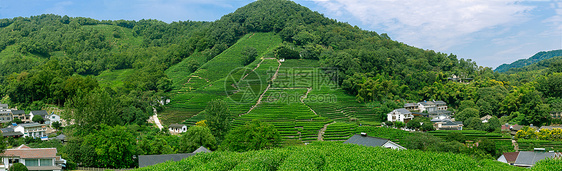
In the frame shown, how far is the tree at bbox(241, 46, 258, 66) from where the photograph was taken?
275 feet

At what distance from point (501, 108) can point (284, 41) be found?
4846cm

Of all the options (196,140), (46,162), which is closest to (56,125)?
(46,162)

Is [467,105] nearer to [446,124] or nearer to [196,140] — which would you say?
[446,124]

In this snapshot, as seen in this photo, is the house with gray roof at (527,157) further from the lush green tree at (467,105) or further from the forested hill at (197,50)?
the lush green tree at (467,105)

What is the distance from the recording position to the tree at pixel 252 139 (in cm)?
3503

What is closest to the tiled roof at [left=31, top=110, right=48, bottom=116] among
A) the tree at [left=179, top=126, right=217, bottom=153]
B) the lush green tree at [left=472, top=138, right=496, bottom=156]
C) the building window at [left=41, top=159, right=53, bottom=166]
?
the building window at [left=41, top=159, right=53, bottom=166]

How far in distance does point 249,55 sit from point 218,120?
43.0 m

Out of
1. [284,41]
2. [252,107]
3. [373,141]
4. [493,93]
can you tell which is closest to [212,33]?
[284,41]

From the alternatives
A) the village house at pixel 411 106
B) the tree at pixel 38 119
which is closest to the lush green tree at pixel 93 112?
the tree at pixel 38 119

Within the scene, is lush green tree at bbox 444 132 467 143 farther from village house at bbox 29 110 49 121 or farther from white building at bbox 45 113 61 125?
village house at bbox 29 110 49 121

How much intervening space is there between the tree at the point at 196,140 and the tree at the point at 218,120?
15.2ft

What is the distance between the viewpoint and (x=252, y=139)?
3531 cm

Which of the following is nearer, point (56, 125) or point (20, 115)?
point (56, 125)

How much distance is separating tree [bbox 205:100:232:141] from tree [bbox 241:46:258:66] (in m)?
41.3
